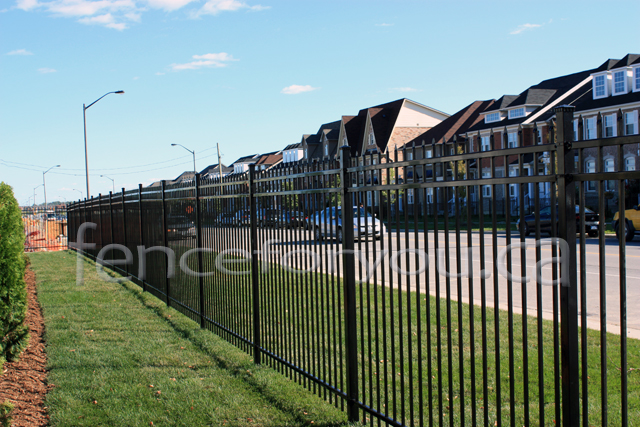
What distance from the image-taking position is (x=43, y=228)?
2727 centimetres

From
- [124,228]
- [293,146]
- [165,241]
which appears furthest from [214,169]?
[165,241]

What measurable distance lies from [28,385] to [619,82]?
132 feet

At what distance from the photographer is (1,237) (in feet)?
20.7

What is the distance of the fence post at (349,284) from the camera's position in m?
4.55

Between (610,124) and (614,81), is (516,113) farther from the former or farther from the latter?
(610,124)

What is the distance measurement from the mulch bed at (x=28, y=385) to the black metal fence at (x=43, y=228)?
20581 mm

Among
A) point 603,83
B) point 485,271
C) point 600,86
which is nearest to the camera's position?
point 485,271

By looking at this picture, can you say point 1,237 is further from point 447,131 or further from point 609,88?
point 447,131

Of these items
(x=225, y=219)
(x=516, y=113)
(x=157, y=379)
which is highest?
(x=516, y=113)

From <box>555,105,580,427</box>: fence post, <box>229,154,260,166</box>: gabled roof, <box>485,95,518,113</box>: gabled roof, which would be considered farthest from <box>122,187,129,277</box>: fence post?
<box>229,154,260,166</box>: gabled roof

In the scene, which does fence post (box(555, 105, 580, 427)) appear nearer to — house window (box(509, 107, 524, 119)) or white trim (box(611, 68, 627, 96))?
white trim (box(611, 68, 627, 96))

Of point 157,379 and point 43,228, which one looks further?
point 43,228

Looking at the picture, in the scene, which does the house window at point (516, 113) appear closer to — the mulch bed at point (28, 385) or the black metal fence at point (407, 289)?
the black metal fence at point (407, 289)

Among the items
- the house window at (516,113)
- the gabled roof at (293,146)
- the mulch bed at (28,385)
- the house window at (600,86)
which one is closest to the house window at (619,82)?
the house window at (600,86)
